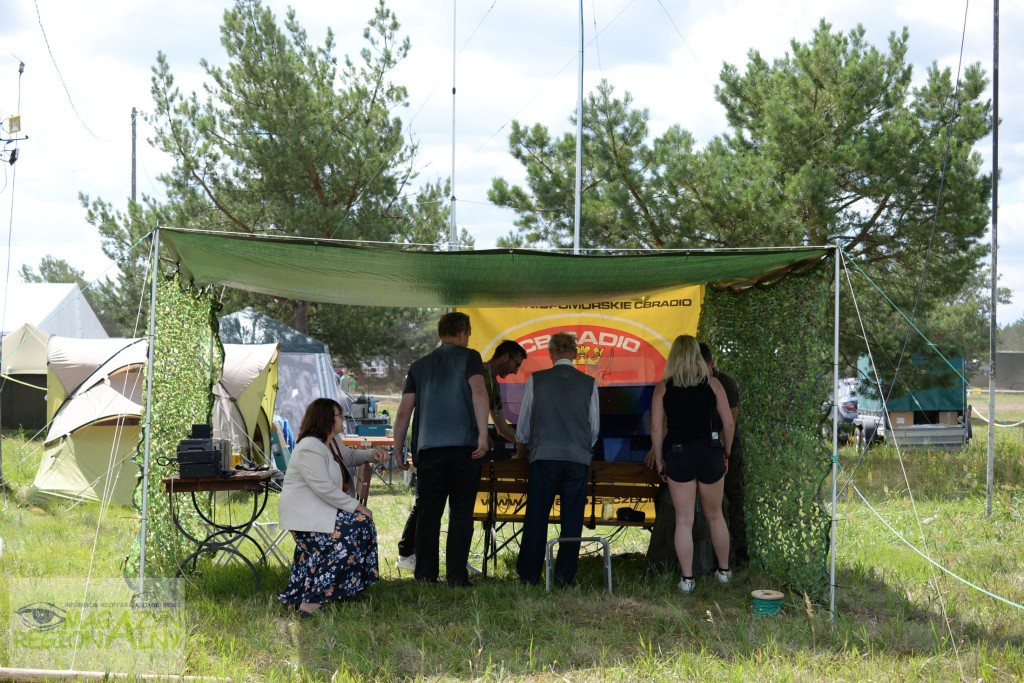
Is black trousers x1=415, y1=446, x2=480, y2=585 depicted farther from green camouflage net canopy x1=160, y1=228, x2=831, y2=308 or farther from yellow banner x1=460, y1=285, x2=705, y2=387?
yellow banner x1=460, y1=285, x2=705, y2=387

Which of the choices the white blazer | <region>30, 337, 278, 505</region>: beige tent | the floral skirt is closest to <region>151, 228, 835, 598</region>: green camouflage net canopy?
the white blazer

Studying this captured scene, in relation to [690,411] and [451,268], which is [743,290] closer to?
[690,411]

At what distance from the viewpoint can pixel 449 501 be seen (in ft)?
16.3

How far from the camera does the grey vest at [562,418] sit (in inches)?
199

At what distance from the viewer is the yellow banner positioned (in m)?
7.33

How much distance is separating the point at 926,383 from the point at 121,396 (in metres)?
9.43

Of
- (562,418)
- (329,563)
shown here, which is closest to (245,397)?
(329,563)

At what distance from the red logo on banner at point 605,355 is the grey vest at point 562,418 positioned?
7.11 ft

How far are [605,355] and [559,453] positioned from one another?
99.1 inches

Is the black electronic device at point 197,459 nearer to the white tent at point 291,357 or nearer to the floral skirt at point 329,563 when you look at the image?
the floral skirt at point 329,563

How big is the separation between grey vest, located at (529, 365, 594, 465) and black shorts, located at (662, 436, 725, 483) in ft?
1.61

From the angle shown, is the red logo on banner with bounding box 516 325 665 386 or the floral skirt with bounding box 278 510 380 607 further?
the red logo on banner with bounding box 516 325 665 386

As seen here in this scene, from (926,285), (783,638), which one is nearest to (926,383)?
(926,285)

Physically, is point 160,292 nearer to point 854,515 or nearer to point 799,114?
point 854,515
